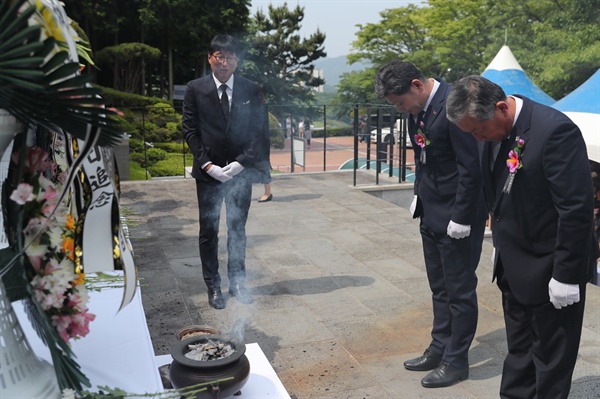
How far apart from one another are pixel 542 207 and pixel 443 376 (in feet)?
4.79

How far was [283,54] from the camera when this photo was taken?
127ft

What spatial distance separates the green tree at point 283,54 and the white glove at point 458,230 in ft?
109

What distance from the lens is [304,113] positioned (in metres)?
36.4

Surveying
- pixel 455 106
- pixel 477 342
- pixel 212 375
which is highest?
pixel 455 106

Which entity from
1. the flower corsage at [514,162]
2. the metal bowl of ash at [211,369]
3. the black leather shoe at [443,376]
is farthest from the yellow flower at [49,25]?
the black leather shoe at [443,376]

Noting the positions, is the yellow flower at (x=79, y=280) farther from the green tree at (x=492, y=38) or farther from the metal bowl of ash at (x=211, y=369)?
the green tree at (x=492, y=38)

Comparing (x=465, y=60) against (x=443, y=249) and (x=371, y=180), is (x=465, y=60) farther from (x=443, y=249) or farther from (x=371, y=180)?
(x=443, y=249)

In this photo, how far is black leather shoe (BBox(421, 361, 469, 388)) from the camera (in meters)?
3.82

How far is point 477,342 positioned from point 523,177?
205cm

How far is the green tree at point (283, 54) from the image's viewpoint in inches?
1455

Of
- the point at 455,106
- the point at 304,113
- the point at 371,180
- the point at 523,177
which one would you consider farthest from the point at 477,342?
the point at 304,113

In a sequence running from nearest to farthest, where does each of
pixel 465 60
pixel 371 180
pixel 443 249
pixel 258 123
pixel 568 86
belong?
pixel 443 249
pixel 258 123
pixel 371 180
pixel 568 86
pixel 465 60

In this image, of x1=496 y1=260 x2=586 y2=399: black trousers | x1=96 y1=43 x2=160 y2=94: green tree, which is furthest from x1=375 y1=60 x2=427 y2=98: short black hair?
x1=96 y1=43 x2=160 y2=94: green tree

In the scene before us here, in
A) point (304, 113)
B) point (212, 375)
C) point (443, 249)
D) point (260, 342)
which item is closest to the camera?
point (212, 375)
